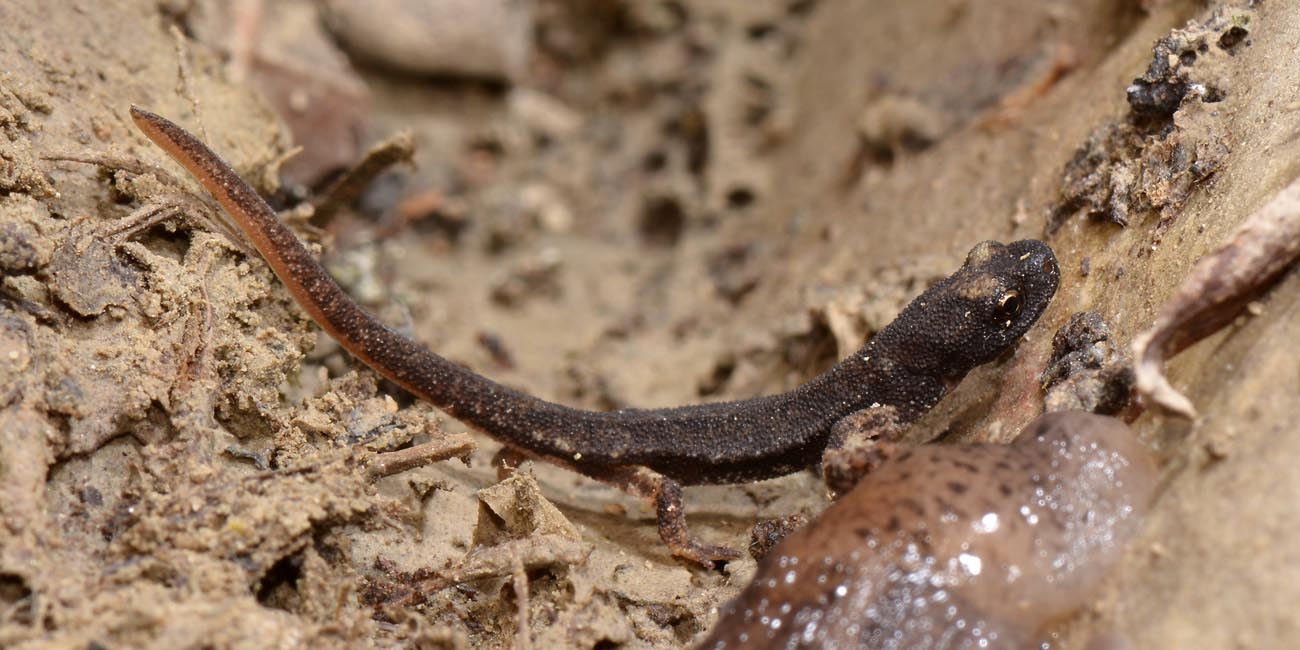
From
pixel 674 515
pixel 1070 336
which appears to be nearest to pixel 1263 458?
pixel 1070 336

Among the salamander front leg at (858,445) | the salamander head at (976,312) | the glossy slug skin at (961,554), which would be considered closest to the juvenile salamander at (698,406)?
the salamander head at (976,312)

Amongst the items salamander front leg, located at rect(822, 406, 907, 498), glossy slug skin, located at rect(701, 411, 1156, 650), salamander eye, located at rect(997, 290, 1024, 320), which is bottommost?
glossy slug skin, located at rect(701, 411, 1156, 650)

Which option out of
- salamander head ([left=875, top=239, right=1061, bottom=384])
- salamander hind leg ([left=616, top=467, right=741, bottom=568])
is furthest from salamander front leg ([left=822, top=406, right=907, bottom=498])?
salamander hind leg ([left=616, top=467, right=741, bottom=568])

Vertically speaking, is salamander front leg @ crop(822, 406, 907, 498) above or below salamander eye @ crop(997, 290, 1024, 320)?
below

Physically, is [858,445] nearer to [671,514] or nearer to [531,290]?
[671,514]

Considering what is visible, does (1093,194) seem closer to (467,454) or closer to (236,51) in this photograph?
(467,454)

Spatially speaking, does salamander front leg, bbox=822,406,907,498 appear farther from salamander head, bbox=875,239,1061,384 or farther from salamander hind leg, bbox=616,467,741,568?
salamander hind leg, bbox=616,467,741,568

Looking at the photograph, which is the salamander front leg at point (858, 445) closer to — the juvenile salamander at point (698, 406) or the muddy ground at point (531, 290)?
the juvenile salamander at point (698, 406)
